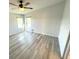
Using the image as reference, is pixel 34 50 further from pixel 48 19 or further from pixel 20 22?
pixel 20 22

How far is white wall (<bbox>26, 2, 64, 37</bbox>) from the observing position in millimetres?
7371

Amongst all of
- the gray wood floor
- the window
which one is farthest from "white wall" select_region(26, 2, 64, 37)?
the gray wood floor

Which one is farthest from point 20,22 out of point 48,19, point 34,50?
point 34,50

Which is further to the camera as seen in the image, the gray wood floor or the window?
the window

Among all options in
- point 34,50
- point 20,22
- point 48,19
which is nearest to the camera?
point 34,50

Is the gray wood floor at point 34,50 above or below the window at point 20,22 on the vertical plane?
below

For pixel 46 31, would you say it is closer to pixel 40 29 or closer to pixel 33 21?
pixel 40 29

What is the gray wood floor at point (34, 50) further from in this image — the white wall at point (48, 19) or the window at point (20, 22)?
the window at point (20, 22)

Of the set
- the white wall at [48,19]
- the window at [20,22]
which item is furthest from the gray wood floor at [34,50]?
the window at [20,22]

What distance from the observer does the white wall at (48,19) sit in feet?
24.2

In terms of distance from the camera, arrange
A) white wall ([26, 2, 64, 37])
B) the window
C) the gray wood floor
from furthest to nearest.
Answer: the window, white wall ([26, 2, 64, 37]), the gray wood floor

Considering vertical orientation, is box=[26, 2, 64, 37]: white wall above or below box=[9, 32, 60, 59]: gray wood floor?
above

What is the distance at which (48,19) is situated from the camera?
845 cm

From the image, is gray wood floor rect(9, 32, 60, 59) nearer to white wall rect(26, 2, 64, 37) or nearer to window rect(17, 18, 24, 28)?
white wall rect(26, 2, 64, 37)
